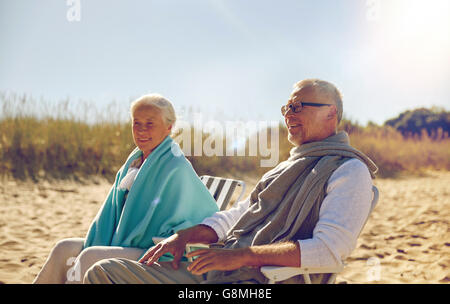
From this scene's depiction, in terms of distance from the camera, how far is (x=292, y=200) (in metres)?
2.19

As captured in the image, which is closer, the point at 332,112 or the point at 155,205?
the point at 332,112

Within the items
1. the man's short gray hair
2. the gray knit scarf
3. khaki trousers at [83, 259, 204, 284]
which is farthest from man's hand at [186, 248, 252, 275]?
the man's short gray hair

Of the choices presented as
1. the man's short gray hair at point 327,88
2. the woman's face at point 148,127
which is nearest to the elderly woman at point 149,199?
the woman's face at point 148,127

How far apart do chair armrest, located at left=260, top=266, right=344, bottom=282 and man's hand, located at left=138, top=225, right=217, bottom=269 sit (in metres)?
0.59

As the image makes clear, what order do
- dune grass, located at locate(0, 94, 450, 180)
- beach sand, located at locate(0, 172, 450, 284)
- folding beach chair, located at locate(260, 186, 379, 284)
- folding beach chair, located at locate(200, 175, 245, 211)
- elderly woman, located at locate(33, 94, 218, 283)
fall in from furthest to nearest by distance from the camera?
dune grass, located at locate(0, 94, 450, 180), beach sand, located at locate(0, 172, 450, 284), folding beach chair, located at locate(200, 175, 245, 211), elderly woman, located at locate(33, 94, 218, 283), folding beach chair, located at locate(260, 186, 379, 284)

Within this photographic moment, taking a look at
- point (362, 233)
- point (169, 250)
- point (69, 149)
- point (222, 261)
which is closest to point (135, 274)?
point (169, 250)

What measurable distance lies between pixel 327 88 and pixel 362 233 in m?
4.75

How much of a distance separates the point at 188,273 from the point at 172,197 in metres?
0.75

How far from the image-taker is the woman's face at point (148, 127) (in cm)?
287

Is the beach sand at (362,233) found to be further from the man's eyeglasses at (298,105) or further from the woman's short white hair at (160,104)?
the man's eyeglasses at (298,105)

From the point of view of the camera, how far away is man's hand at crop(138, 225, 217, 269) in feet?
7.48

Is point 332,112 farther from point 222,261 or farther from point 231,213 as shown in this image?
point 222,261

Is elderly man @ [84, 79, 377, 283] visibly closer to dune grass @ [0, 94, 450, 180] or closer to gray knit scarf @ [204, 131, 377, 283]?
gray knit scarf @ [204, 131, 377, 283]
